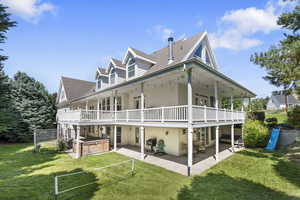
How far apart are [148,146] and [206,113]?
19.6 ft

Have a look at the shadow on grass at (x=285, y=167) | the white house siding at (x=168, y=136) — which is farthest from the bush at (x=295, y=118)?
the white house siding at (x=168, y=136)

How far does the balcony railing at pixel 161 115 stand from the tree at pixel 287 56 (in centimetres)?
473

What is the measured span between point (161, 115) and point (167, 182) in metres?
4.05

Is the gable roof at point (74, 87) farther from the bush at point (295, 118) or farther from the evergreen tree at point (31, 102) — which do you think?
the bush at point (295, 118)

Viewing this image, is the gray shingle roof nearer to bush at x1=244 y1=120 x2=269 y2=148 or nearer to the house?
the house

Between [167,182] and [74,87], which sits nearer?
[167,182]

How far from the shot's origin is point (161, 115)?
32.5ft

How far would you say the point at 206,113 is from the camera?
9438 mm

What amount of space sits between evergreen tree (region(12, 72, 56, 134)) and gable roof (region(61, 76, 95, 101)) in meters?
3.51

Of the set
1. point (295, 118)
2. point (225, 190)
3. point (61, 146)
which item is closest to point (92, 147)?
point (61, 146)

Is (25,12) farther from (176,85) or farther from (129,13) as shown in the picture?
(176,85)

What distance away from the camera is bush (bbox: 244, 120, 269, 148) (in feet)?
41.9

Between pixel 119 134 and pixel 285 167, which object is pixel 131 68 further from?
pixel 285 167

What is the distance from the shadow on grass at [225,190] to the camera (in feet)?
18.6
